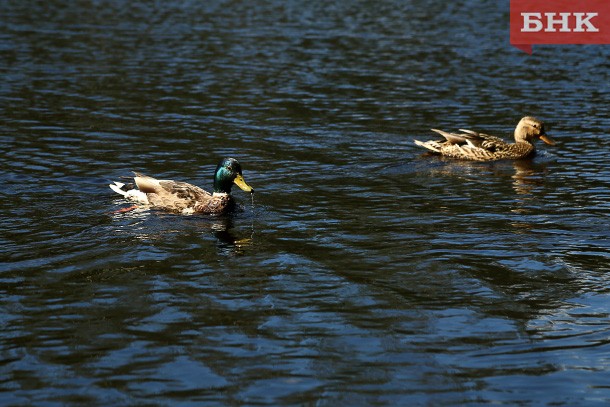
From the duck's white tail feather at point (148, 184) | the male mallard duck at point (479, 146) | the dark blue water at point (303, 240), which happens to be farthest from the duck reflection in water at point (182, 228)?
the male mallard duck at point (479, 146)

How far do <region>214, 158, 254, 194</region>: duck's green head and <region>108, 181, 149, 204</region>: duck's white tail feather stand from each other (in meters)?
1.18

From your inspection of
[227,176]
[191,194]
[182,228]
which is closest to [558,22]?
[227,176]

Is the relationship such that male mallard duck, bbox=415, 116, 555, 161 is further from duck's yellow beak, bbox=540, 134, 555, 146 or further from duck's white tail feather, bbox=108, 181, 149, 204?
duck's white tail feather, bbox=108, 181, 149, 204

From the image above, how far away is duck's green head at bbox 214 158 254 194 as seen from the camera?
1667 cm

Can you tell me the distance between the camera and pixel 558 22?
44.7 meters

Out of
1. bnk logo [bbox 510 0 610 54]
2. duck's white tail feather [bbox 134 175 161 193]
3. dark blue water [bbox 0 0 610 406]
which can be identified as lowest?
dark blue water [bbox 0 0 610 406]

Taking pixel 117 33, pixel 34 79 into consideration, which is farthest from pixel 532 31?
pixel 34 79

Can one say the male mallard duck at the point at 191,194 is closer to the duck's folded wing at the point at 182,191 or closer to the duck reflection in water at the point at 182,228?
the duck's folded wing at the point at 182,191

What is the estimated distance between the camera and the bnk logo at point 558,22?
39750mm

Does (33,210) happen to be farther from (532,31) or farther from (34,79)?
(532,31)

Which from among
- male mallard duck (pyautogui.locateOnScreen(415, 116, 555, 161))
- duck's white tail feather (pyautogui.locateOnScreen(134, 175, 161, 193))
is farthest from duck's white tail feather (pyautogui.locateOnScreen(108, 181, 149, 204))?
male mallard duck (pyautogui.locateOnScreen(415, 116, 555, 161))

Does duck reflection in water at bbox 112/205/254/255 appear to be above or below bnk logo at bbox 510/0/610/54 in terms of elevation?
below

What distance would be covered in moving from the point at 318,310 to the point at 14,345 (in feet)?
11.0

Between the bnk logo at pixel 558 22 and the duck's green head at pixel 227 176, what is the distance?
22483mm
